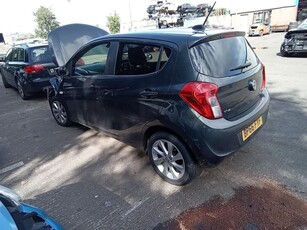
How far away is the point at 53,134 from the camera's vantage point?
182 inches

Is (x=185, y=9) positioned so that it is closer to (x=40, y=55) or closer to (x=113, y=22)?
(x=113, y=22)

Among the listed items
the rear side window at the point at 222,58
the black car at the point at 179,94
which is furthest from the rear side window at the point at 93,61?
the rear side window at the point at 222,58

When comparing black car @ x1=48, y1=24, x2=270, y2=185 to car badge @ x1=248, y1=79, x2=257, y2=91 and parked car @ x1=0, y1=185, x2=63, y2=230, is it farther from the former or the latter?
parked car @ x1=0, y1=185, x2=63, y2=230

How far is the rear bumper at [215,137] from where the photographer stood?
244cm

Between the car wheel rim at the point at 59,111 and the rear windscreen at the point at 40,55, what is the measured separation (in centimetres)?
233

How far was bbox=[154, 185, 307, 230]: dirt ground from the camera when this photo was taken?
7.54 feet

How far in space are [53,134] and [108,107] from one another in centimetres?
182

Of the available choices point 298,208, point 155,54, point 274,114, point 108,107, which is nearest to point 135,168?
point 108,107

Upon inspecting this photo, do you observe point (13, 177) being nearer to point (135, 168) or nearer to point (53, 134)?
point (53, 134)

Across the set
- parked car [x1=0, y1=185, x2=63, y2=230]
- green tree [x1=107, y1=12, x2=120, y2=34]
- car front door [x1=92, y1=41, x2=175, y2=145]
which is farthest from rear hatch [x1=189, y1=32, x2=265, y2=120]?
green tree [x1=107, y1=12, x2=120, y2=34]

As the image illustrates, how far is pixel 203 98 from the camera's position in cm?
239

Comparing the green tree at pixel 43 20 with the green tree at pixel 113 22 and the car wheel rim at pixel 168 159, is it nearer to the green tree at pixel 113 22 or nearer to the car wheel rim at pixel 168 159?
the green tree at pixel 113 22

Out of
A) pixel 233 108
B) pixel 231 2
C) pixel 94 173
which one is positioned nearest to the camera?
pixel 233 108

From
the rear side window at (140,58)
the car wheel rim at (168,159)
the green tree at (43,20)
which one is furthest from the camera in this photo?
the green tree at (43,20)
